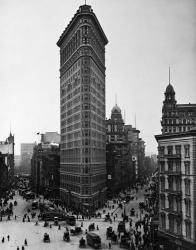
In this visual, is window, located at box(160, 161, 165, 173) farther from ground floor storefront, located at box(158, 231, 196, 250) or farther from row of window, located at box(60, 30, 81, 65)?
row of window, located at box(60, 30, 81, 65)

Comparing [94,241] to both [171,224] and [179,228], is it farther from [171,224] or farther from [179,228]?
[179,228]

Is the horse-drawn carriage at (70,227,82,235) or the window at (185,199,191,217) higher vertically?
the window at (185,199,191,217)

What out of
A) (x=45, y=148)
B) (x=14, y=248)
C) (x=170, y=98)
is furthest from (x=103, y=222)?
(x=45, y=148)

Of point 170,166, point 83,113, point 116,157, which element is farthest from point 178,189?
point 116,157

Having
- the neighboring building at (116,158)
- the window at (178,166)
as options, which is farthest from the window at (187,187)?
the neighboring building at (116,158)

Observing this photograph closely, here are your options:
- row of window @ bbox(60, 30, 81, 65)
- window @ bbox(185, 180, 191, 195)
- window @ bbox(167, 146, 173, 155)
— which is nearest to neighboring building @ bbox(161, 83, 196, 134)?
row of window @ bbox(60, 30, 81, 65)

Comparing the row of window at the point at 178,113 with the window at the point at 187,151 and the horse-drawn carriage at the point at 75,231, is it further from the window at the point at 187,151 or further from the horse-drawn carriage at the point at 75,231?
the window at the point at 187,151
